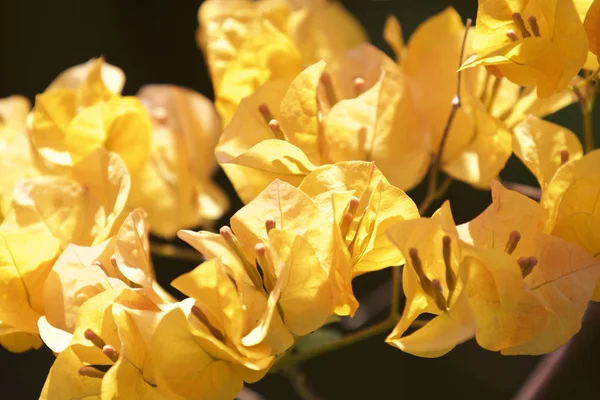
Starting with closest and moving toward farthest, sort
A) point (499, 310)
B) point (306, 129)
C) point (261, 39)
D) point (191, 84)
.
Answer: point (499, 310) → point (306, 129) → point (261, 39) → point (191, 84)

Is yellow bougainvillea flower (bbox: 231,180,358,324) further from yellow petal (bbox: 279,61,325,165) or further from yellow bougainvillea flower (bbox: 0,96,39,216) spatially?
yellow bougainvillea flower (bbox: 0,96,39,216)

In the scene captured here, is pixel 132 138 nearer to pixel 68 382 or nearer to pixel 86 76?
pixel 86 76

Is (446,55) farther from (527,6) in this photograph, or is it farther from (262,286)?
(262,286)

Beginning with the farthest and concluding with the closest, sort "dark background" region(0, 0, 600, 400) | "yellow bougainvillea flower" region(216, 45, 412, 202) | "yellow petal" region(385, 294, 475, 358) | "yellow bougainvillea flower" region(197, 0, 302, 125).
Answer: "dark background" region(0, 0, 600, 400)
"yellow bougainvillea flower" region(197, 0, 302, 125)
"yellow bougainvillea flower" region(216, 45, 412, 202)
"yellow petal" region(385, 294, 475, 358)

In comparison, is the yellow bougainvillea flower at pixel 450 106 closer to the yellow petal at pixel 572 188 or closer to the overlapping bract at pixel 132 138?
the yellow petal at pixel 572 188

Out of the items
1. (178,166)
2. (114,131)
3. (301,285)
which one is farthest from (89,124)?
(301,285)

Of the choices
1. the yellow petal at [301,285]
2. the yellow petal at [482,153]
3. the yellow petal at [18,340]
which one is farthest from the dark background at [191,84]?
the yellow petal at [18,340]

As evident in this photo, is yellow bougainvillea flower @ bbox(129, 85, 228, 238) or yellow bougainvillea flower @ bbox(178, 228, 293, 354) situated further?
yellow bougainvillea flower @ bbox(129, 85, 228, 238)

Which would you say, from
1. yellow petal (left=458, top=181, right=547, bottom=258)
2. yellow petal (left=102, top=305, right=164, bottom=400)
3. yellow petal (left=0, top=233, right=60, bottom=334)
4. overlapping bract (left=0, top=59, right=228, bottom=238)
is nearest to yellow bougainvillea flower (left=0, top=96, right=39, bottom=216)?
overlapping bract (left=0, top=59, right=228, bottom=238)
